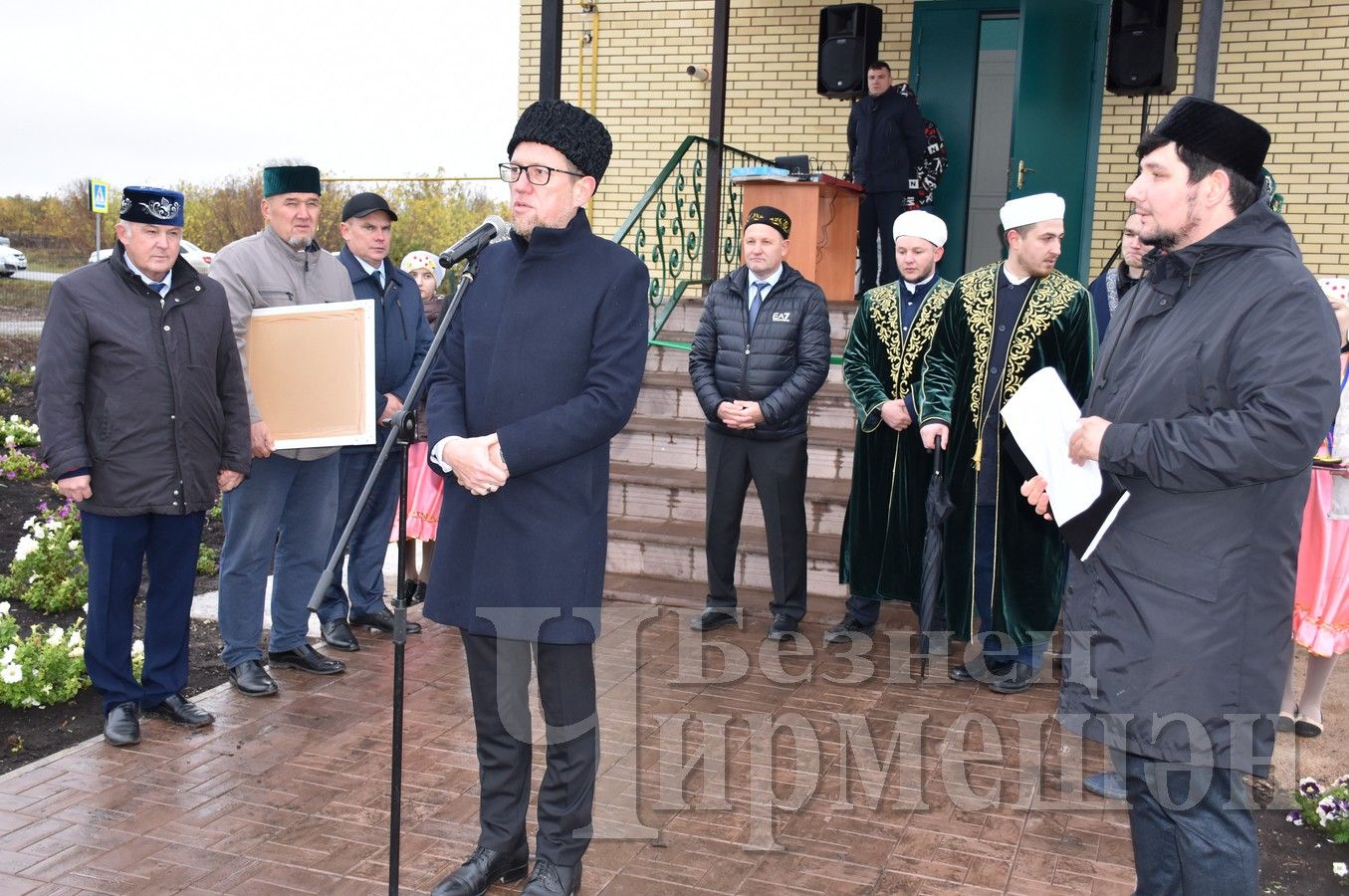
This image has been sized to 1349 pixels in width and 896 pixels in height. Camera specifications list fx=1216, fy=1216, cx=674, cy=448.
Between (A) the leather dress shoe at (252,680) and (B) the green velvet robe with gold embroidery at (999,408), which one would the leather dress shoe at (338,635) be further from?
(B) the green velvet robe with gold embroidery at (999,408)

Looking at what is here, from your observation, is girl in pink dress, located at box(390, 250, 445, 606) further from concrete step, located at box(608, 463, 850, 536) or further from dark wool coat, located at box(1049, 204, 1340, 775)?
dark wool coat, located at box(1049, 204, 1340, 775)

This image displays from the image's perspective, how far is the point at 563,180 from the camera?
3201 mm

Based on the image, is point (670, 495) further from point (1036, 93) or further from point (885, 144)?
point (1036, 93)

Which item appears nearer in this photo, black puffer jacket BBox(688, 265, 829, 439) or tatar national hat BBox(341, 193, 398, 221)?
tatar national hat BBox(341, 193, 398, 221)

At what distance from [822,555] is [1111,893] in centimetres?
326

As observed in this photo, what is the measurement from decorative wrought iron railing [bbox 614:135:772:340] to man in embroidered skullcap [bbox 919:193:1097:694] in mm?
3666

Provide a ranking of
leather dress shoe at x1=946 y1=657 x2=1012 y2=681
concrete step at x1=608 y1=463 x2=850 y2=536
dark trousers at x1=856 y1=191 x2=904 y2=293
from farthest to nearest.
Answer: dark trousers at x1=856 y1=191 x2=904 y2=293 < concrete step at x1=608 y1=463 x2=850 y2=536 < leather dress shoe at x1=946 y1=657 x2=1012 y2=681

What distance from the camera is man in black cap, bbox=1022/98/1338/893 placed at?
2.56 metres

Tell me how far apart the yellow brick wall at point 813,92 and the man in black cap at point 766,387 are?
4697 millimetres

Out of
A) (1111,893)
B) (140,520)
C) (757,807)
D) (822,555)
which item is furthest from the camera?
(822,555)

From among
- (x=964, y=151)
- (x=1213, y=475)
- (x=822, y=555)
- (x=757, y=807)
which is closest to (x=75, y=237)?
(x=964, y=151)

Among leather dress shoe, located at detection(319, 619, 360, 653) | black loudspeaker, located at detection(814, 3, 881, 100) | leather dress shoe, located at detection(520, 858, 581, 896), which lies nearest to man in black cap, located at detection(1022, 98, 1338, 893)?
leather dress shoe, located at detection(520, 858, 581, 896)

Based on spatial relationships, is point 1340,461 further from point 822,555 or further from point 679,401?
point 679,401

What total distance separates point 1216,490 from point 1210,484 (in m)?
0.06
